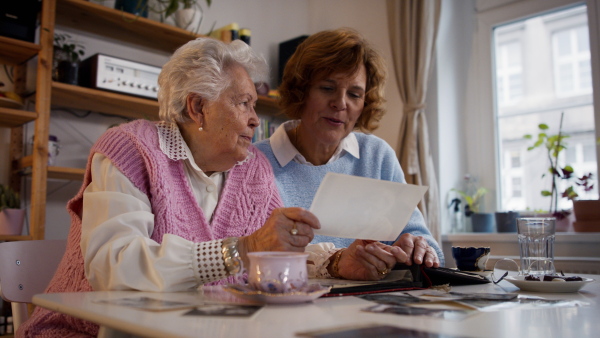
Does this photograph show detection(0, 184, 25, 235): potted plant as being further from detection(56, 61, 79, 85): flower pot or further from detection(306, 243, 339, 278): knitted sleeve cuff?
detection(306, 243, 339, 278): knitted sleeve cuff

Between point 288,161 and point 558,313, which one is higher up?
point 288,161

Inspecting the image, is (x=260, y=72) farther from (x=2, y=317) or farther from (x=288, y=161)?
(x=2, y=317)

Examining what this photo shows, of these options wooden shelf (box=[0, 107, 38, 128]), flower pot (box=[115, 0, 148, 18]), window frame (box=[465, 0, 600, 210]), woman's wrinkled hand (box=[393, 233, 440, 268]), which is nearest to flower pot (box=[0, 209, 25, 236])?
wooden shelf (box=[0, 107, 38, 128])

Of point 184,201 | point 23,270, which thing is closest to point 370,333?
point 184,201

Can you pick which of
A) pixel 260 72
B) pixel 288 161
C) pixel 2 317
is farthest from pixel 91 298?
pixel 2 317

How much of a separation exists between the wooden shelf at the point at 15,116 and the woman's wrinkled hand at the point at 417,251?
6.33 ft

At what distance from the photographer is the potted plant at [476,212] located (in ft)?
10.5

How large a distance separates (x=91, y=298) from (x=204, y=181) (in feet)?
1.87

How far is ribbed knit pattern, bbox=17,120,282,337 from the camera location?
1.15m

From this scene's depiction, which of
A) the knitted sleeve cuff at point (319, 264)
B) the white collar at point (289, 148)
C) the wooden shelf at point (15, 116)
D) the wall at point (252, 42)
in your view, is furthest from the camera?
the wall at point (252, 42)

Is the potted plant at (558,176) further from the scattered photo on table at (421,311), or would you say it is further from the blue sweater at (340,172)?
the scattered photo on table at (421,311)

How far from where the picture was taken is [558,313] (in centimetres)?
80

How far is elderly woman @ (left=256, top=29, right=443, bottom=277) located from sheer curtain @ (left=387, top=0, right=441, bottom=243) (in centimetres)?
117

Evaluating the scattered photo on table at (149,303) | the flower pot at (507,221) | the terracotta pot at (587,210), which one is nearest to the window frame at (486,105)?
the flower pot at (507,221)
